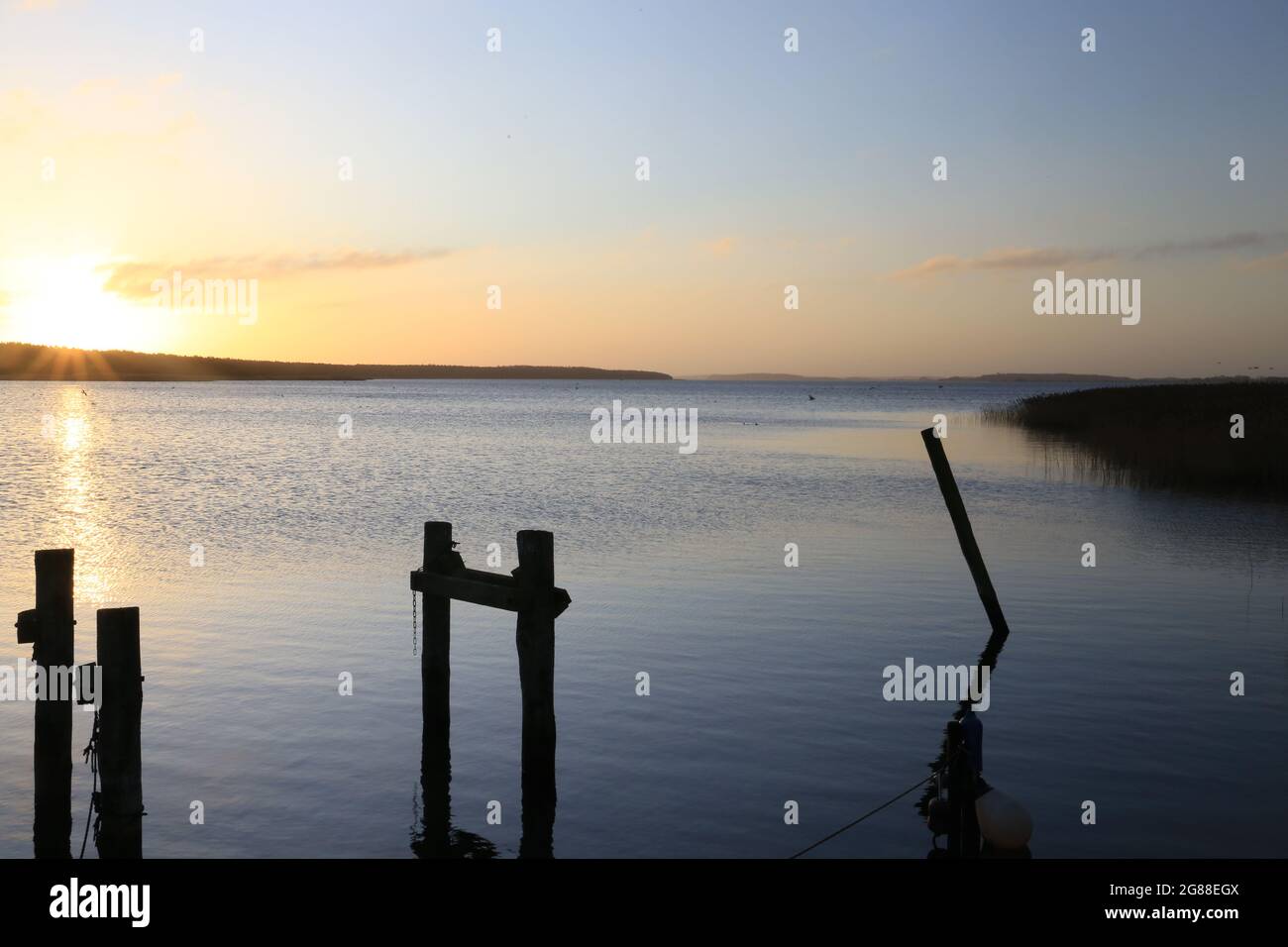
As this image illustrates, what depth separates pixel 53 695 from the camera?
1209cm

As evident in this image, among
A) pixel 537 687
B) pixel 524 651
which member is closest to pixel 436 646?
pixel 524 651

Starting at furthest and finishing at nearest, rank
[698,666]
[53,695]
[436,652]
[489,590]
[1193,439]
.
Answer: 1. [1193,439]
2. [698,666]
3. [436,652]
4. [489,590]
5. [53,695]

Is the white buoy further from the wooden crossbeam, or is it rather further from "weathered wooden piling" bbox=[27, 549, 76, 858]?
"weathered wooden piling" bbox=[27, 549, 76, 858]

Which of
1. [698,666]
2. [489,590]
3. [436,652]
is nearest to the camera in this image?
[489,590]

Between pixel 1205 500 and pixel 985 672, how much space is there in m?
27.3

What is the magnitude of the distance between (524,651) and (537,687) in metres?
0.44

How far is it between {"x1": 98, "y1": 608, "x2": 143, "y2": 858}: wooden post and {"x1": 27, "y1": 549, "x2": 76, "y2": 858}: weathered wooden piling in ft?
3.84

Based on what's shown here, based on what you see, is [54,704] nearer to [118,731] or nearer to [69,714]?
[69,714]

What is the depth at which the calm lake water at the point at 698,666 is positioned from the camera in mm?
13562

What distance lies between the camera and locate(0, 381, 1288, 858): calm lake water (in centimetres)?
1356

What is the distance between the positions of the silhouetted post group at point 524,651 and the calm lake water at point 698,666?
11.7 inches

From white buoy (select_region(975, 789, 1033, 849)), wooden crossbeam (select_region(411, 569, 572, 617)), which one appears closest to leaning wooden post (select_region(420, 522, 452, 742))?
wooden crossbeam (select_region(411, 569, 572, 617))
